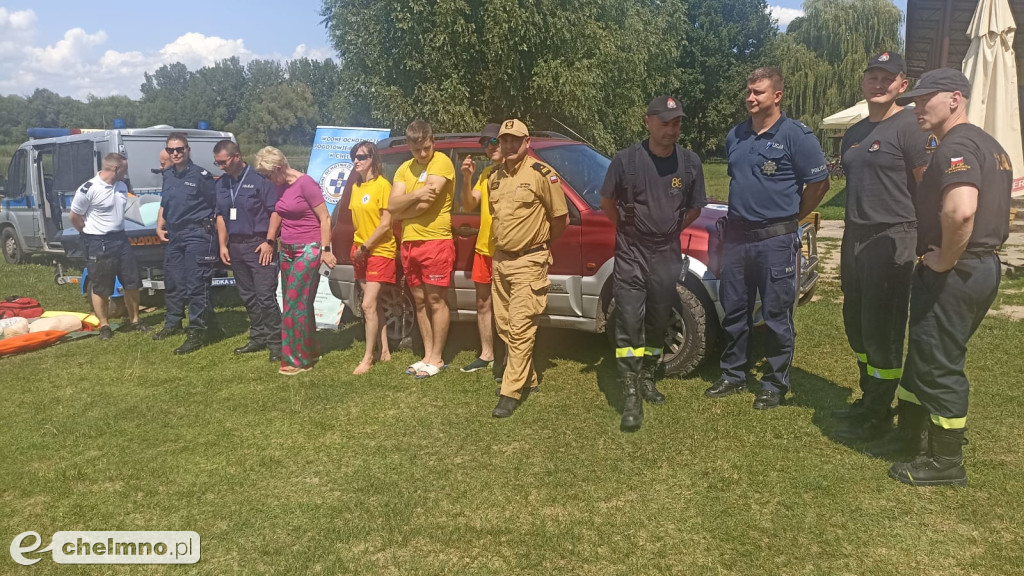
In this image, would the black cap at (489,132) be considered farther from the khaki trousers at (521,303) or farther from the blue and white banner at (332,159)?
the blue and white banner at (332,159)

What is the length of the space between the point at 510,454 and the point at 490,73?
1371cm

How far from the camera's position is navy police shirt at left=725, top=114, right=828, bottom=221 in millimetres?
4348

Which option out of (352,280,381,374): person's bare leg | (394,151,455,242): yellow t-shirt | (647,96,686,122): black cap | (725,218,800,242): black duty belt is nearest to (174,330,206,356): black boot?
(352,280,381,374): person's bare leg

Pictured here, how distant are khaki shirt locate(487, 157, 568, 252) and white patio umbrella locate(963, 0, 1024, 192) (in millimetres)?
5518

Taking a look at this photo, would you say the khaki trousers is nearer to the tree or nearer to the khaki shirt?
the khaki shirt

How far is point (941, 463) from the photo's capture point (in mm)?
3521

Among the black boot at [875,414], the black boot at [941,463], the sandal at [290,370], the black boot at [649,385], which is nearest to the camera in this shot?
the black boot at [941,463]

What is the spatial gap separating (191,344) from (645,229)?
4.71m

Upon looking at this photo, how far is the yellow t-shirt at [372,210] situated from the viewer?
561cm

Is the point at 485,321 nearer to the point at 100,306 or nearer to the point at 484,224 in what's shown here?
the point at 484,224

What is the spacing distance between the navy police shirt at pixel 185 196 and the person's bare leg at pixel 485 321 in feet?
10.3

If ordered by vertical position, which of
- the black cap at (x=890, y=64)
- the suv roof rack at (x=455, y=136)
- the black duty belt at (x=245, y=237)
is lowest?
the black duty belt at (x=245, y=237)

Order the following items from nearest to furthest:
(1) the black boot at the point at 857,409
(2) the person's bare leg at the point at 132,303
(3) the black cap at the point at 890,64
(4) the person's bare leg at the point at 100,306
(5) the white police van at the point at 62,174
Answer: (3) the black cap at the point at 890,64, (1) the black boot at the point at 857,409, (4) the person's bare leg at the point at 100,306, (2) the person's bare leg at the point at 132,303, (5) the white police van at the point at 62,174

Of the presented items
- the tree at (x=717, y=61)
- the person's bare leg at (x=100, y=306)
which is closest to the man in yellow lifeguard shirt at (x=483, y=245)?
the person's bare leg at (x=100, y=306)
